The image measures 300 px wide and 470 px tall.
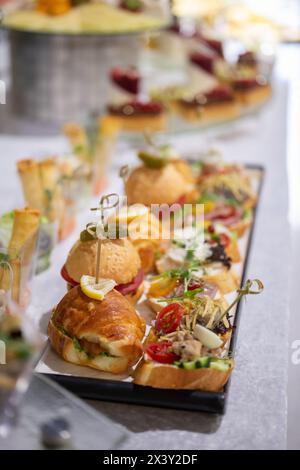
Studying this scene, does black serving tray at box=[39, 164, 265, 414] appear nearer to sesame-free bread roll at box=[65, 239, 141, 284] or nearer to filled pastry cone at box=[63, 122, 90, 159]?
sesame-free bread roll at box=[65, 239, 141, 284]

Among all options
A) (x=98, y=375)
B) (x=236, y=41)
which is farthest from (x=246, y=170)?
(x=236, y=41)

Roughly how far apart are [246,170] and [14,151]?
1.03 metres

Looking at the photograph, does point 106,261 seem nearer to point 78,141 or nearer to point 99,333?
point 99,333

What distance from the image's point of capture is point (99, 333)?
1.61 m

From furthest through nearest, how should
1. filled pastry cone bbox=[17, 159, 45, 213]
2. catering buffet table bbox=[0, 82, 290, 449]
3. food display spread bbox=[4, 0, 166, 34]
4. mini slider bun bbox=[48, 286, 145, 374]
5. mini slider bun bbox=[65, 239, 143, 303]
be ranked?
food display spread bbox=[4, 0, 166, 34], filled pastry cone bbox=[17, 159, 45, 213], mini slider bun bbox=[65, 239, 143, 303], mini slider bun bbox=[48, 286, 145, 374], catering buffet table bbox=[0, 82, 290, 449]

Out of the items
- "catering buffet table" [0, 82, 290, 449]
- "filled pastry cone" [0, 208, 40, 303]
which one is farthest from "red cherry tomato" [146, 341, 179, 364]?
"filled pastry cone" [0, 208, 40, 303]

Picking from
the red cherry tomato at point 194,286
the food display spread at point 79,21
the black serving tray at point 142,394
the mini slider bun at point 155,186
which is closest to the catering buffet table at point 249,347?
the black serving tray at point 142,394

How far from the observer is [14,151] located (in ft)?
10.7

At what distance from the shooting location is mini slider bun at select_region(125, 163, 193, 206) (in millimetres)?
2432

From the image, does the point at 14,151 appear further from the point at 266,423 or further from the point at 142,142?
the point at 266,423

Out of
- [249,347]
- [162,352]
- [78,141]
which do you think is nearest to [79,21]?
[78,141]

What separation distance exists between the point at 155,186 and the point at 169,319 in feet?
2.86

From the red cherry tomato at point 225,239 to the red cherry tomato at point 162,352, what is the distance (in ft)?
2.02

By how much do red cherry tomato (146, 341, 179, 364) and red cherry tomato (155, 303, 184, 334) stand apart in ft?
0.15
